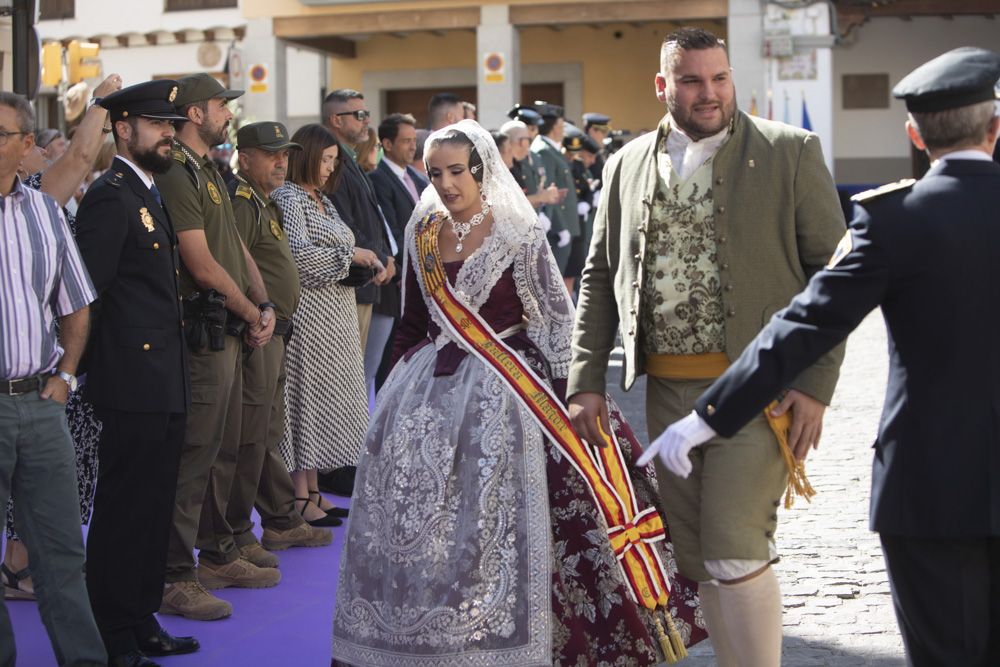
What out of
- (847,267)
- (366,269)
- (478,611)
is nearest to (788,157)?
(847,267)

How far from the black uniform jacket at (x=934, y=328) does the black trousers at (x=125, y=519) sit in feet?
7.93

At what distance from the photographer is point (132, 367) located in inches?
177

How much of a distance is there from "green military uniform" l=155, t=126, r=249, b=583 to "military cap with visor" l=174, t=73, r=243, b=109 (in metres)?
0.04

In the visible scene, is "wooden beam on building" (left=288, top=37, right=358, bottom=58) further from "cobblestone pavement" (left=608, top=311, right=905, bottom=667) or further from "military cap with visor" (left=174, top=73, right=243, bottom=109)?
"military cap with visor" (left=174, top=73, right=243, bottom=109)

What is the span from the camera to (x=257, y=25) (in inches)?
935

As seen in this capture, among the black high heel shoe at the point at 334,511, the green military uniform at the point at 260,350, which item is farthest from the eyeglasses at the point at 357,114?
the black high heel shoe at the point at 334,511

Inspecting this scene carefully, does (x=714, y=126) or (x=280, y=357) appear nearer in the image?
(x=714, y=126)

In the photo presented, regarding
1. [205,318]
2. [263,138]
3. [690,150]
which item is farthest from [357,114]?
[690,150]

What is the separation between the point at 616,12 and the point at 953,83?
1986 centimetres

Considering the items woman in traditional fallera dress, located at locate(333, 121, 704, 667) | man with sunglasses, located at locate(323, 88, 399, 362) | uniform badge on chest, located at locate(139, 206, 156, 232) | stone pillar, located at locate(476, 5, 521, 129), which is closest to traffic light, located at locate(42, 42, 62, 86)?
stone pillar, located at locate(476, 5, 521, 129)

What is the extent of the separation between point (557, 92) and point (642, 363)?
23.0 meters

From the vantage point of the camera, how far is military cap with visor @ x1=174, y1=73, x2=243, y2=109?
5246 mm

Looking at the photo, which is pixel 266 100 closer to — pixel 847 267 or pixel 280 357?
pixel 280 357

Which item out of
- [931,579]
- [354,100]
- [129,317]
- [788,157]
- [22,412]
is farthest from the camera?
[354,100]
